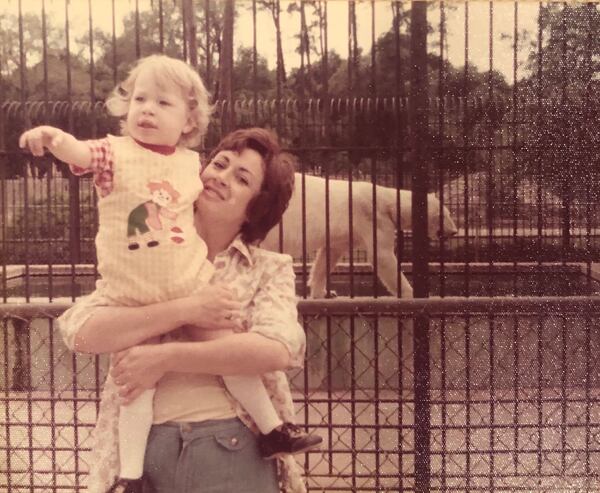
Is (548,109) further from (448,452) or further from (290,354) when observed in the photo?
(290,354)

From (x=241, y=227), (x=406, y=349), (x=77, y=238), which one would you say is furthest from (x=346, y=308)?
(x=406, y=349)

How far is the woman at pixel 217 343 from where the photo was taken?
1.38 metres

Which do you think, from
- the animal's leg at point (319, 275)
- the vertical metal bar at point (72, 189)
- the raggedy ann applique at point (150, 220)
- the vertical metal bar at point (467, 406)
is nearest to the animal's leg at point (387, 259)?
the animal's leg at point (319, 275)

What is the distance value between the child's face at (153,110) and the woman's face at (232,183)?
111 millimetres

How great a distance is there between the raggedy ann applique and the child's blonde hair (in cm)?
18

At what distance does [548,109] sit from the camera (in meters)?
2.93

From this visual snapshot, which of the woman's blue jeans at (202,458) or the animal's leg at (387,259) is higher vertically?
the animal's leg at (387,259)

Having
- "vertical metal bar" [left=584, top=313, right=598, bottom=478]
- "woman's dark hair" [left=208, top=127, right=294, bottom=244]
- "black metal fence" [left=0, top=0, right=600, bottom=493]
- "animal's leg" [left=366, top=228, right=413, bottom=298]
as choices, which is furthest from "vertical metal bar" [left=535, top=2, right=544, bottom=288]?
"woman's dark hair" [left=208, top=127, right=294, bottom=244]

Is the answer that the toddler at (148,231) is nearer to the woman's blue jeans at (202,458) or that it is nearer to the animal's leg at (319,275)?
the woman's blue jeans at (202,458)

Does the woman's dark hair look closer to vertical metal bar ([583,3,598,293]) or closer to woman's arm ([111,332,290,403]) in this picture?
woman's arm ([111,332,290,403])

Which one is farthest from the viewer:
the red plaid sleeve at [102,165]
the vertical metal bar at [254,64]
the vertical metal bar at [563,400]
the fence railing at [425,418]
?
the vertical metal bar at [563,400]

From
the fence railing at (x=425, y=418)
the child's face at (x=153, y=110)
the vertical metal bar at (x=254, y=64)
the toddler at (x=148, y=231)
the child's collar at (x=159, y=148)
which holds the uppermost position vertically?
the vertical metal bar at (x=254, y=64)

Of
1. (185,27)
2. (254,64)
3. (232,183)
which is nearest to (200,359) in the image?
(232,183)

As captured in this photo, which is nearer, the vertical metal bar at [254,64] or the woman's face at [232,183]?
the woman's face at [232,183]
